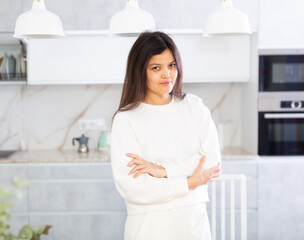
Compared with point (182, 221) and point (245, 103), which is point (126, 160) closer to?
point (182, 221)

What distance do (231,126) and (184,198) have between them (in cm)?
246

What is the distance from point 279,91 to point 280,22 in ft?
1.67

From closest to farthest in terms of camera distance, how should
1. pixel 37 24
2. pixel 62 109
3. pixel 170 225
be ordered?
1. pixel 170 225
2. pixel 37 24
3. pixel 62 109

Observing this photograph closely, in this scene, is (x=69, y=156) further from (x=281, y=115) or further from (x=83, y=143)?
(x=281, y=115)

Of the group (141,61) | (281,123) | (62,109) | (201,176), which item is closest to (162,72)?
(141,61)

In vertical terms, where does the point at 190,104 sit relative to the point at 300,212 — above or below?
above

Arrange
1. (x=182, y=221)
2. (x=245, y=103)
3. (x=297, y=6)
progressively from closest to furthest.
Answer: (x=182, y=221), (x=297, y=6), (x=245, y=103)

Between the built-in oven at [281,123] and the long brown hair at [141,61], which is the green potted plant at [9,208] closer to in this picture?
the long brown hair at [141,61]

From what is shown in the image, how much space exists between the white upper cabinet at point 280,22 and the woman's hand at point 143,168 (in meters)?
2.06

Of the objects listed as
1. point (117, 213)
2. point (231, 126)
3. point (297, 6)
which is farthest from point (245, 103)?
point (117, 213)

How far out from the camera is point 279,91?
3.71 meters

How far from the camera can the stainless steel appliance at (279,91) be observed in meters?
3.70

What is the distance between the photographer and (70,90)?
4223 mm

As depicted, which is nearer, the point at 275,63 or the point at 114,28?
the point at 114,28
